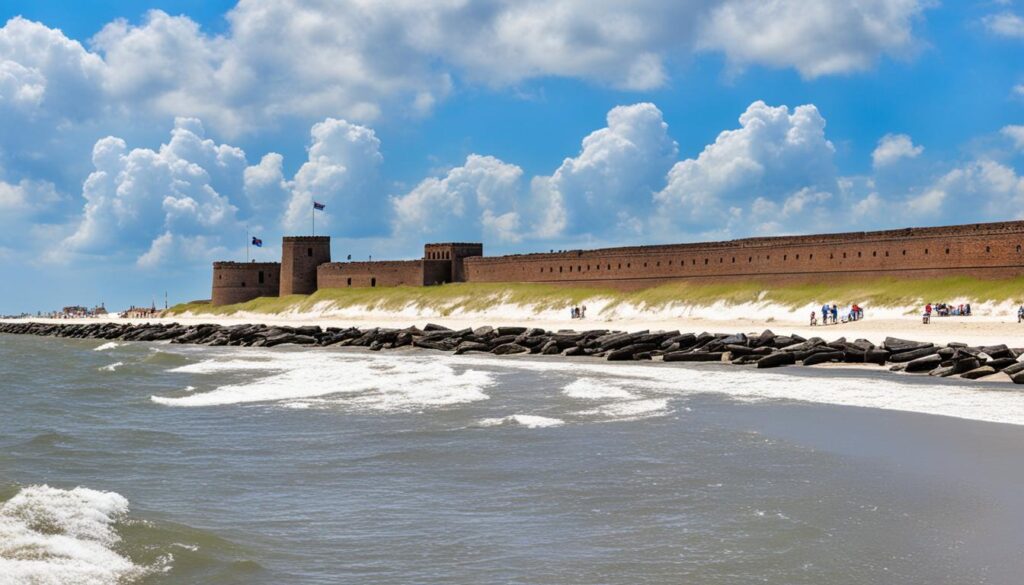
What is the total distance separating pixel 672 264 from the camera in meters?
62.0

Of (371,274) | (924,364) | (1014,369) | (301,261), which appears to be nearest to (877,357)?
(924,364)

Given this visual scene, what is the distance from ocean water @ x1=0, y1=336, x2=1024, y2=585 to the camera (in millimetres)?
7734

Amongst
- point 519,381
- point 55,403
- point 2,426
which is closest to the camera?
point 2,426

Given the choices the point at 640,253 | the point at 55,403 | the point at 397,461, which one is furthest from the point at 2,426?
the point at 640,253

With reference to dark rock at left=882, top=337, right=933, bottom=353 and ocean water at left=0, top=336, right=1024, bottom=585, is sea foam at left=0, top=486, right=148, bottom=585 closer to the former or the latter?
ocean water at left=0, top=336, right=1024, bottom=585

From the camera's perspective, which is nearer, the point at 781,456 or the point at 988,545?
the point at 988,545

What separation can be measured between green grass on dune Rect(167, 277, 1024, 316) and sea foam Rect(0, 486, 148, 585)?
141 feet

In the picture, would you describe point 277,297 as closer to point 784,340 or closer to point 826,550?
point 784,340

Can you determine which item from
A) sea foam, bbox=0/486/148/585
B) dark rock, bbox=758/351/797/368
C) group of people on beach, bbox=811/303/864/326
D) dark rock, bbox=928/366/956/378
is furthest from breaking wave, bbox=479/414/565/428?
group of people on beach, bbox=811/303/864/326

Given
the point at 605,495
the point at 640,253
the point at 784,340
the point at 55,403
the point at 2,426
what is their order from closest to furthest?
the point at 605,495, the point at 2,426, the point at 55,403, the point at 784,340, the point at 640,253

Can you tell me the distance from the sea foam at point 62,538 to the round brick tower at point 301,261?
3042 inches

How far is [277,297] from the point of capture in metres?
88.9

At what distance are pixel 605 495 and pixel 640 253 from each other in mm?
54035

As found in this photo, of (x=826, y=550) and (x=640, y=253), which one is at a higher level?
(x=640, y=253)
